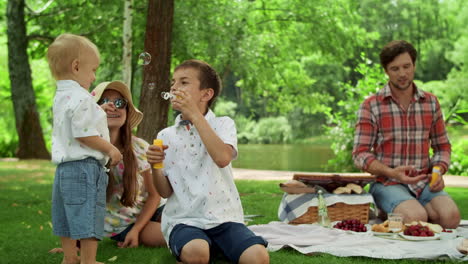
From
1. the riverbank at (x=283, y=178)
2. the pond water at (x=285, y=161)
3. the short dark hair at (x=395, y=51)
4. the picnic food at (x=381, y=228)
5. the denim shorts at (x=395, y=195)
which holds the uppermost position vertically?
the short dark hair at (x=395, y=51)

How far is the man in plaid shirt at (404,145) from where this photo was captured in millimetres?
4477

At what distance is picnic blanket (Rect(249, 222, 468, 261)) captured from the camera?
11.5 feet

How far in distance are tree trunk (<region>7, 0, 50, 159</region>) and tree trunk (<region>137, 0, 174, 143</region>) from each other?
9.10m

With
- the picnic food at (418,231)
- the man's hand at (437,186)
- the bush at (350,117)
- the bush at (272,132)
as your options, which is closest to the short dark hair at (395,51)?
the man's hand at (437,186)

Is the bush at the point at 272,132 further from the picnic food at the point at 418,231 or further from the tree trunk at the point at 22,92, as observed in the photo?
the picnic food at the point at 418,231

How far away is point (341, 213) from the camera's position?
15.6 feet

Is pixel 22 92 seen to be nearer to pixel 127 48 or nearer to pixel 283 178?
pixel 127 48

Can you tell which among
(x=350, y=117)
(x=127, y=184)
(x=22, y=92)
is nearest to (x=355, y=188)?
(x=127, y=184)

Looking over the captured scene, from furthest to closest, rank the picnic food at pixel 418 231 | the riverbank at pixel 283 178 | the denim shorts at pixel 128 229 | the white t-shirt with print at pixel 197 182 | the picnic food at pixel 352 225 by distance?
the riverbank at pixel 283 178 < the picnic food at pixel 352 225 < the picnic food at pixel 418 231 < the denim shorts at pixel 128 229 < the white t-shirt with print at pixel 197 182

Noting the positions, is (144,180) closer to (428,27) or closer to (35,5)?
(35,5)

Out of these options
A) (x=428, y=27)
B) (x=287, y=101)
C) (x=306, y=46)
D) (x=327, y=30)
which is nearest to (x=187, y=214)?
(x=327, y=30)

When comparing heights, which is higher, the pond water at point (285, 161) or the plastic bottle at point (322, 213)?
the plastic bottle at point (322, 213)

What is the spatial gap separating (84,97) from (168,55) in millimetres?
3972

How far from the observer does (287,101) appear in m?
23.0
